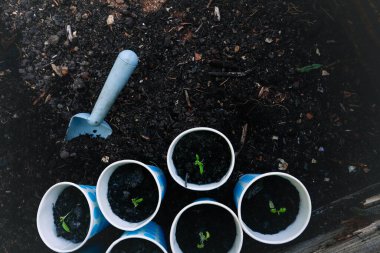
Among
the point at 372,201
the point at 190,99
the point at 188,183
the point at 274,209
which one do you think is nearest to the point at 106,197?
the point at 188,183

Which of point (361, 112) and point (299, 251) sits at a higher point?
point (361, 112)

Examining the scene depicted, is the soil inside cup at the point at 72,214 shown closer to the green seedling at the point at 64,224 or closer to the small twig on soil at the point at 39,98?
the green seedling at the point at 64,224

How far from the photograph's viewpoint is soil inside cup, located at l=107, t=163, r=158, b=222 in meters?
1.56

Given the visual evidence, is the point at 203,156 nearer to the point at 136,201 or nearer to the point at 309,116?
the point at 136,201

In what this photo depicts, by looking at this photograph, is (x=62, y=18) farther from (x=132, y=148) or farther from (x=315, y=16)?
(x=315, y=16)

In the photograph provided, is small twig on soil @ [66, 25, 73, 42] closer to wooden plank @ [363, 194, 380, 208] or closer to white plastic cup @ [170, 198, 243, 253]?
white plastic cup @ [170, 198, 243, 253]

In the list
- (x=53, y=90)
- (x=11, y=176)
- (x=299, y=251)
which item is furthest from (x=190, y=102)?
(x=11, y=176)

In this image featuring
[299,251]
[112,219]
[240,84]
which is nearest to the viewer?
[112,219]

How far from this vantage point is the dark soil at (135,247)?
1.57 m

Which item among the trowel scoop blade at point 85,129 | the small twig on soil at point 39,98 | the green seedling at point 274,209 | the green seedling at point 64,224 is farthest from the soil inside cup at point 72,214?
the green seedling at point 274,209

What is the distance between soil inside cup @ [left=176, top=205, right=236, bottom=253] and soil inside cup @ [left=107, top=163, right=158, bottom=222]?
0.15 m

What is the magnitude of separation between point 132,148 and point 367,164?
111cm

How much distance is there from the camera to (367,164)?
1.81m

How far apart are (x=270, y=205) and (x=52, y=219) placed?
90cm
